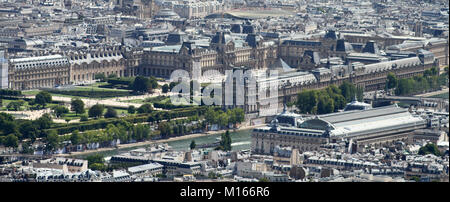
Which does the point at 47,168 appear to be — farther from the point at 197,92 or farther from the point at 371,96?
the point at 371,96

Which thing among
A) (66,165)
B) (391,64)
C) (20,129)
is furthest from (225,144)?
(391,64)

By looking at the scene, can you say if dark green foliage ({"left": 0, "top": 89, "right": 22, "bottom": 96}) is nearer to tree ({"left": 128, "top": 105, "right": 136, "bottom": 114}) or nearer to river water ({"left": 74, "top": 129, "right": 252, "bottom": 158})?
tree ({"left": 128, "top": 105, "right": 136, "bottom": 114})

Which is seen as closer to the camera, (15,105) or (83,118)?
(83,118)

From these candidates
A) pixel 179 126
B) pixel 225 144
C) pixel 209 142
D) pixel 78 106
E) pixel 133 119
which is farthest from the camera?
pixel 78 106

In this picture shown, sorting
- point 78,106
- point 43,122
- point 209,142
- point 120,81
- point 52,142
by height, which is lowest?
point 120,81

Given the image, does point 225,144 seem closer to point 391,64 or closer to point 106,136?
point 106,136

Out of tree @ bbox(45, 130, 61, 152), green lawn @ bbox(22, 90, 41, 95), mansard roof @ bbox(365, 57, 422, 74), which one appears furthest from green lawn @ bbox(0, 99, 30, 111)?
mansard roof @ bbox(365, 57, 422, 74)
